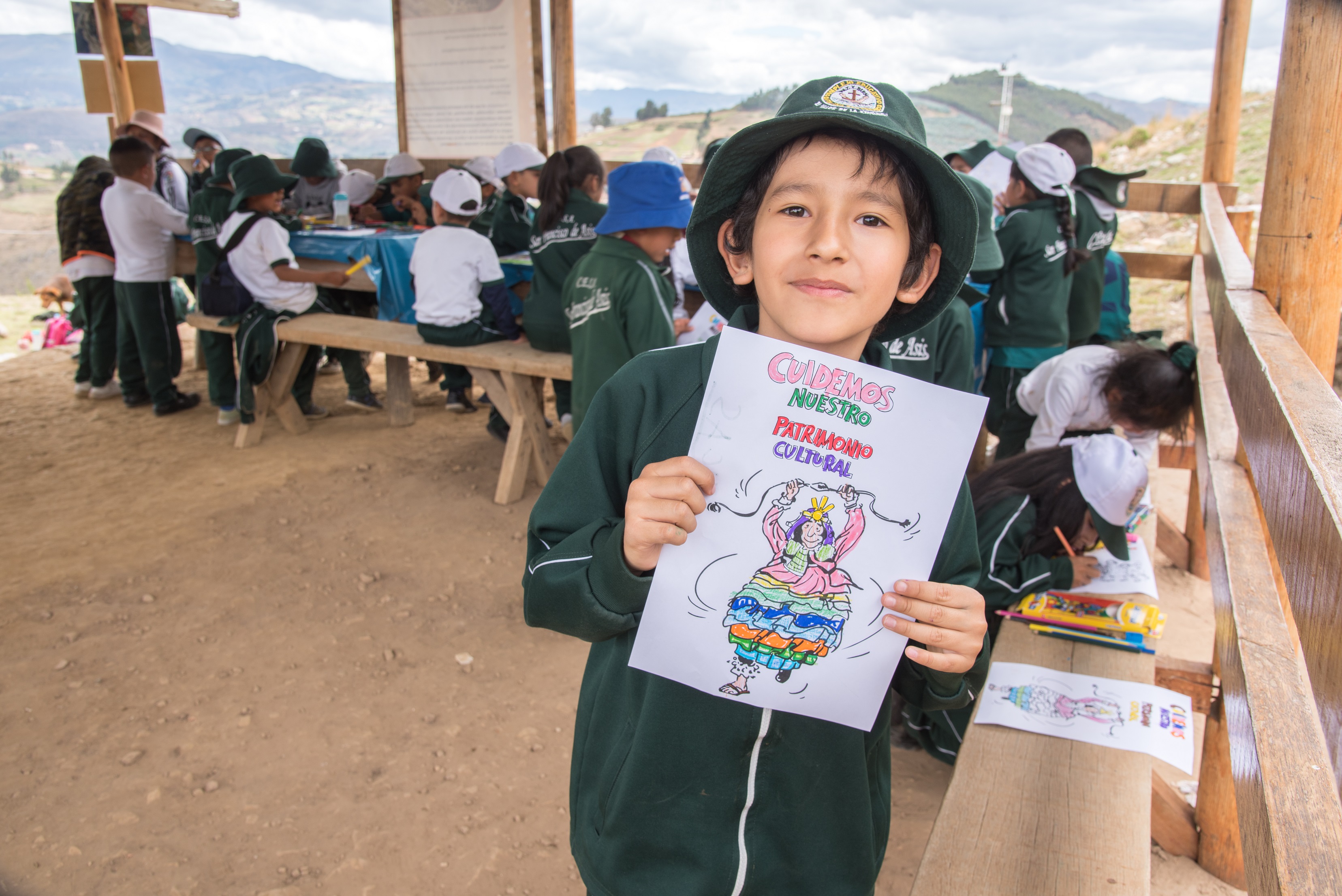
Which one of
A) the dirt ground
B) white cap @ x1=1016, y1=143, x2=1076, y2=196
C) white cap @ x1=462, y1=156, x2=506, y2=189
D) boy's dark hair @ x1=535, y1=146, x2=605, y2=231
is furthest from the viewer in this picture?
white cap @ x1=462, y1=156, x2=506, y2=189

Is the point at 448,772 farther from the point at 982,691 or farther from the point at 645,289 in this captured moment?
the point at 645,289

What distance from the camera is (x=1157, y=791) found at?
2.36m

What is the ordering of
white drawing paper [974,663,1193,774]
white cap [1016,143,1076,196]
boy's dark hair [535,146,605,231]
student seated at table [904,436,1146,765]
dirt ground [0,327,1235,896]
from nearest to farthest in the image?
white drawing paper [974,663,1193,774], dirt ground [0,327,1235,896], student seated at table [904,436,1146,765], white cap [1016,143,1076,196], boy's dark hair [535,146,605,231]

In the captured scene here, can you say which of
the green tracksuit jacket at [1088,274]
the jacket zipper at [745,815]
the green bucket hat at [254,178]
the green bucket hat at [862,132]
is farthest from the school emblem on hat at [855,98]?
the green bucket hat at [254,178]

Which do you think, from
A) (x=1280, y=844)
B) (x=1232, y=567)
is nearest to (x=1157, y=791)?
(x=1232, y=567)

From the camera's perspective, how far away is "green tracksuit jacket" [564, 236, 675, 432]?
10.4ft

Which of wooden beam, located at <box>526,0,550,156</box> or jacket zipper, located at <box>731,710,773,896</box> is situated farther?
wooden beam, located at <box>526,0,550,156</box>

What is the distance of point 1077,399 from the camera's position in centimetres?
320

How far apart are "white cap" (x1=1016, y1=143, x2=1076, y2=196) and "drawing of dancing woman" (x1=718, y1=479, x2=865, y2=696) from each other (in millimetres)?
3752

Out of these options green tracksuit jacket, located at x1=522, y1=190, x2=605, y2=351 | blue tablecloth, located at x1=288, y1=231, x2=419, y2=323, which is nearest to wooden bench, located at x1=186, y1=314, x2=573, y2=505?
green tracksuit jacket, located at x1=522, y1=190, x2=605, y2=351

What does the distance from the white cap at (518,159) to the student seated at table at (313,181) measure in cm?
182

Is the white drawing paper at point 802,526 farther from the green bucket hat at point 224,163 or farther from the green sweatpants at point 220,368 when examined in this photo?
the green bucket hat at point 224,163

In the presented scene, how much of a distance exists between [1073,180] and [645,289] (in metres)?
2.64

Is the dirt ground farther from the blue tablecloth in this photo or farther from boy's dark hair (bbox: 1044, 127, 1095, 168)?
boy's dark hair (bbox: 1044, 127, 1095, 168)
